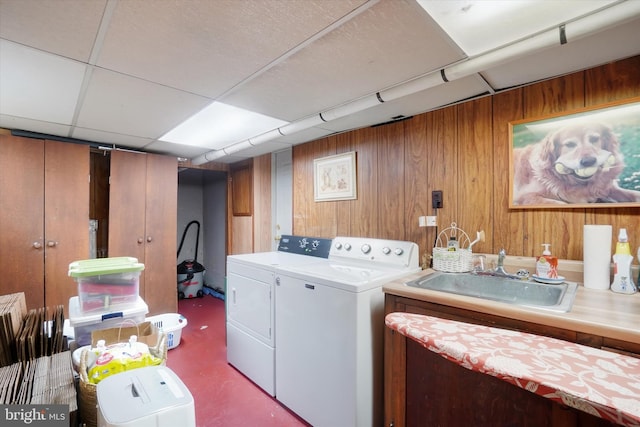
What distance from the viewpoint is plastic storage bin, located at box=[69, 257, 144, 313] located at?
5.70 feet

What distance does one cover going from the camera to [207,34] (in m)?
1.24

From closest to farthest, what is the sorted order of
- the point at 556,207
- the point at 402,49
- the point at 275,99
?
the point at 402,49 → the point at 556,207 → the point at 275,99

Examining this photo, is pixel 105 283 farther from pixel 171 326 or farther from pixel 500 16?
pixel 500 16

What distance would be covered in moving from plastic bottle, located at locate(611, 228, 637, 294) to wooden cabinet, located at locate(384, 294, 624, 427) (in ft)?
1.77

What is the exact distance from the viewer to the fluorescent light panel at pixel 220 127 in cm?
221

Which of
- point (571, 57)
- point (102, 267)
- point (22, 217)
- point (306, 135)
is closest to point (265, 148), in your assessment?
point (306, 135)

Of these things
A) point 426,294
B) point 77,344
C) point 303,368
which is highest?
point 426,294

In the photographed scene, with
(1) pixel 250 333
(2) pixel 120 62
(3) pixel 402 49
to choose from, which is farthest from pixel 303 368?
(2) pixel 120 62

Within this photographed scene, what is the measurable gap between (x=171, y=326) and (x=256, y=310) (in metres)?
1.41

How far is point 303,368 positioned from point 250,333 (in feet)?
2.11

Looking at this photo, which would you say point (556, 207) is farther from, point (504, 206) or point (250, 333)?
point (250, 333)

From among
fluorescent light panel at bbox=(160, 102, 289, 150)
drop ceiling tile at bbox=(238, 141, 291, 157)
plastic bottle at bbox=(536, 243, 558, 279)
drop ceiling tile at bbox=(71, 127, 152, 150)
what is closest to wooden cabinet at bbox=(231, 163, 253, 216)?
drop ceiling tile at bbox=(238, 141, 291, 157)

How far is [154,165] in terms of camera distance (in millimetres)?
3459

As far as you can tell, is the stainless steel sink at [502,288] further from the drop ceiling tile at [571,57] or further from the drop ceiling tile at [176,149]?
the drop ceiling tile at [176,149]
